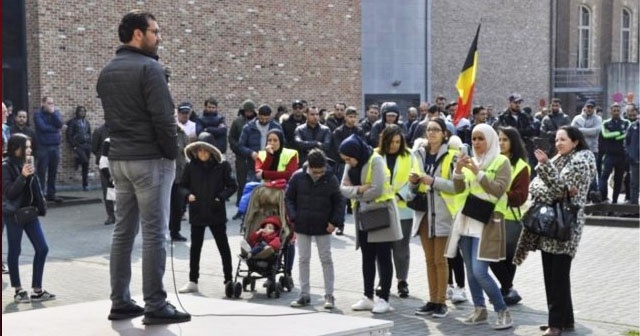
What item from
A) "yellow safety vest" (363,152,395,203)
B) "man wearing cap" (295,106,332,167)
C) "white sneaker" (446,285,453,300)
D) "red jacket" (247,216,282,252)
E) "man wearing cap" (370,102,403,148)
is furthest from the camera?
"man wearing cap" (370,102,403,148)

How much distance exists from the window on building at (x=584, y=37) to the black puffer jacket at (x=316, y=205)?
37.2 m

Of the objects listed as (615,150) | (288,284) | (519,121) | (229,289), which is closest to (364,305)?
(288,284)

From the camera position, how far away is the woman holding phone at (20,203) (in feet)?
35.0

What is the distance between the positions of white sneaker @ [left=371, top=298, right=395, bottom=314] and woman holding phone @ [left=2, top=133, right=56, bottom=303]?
3459 millimetres

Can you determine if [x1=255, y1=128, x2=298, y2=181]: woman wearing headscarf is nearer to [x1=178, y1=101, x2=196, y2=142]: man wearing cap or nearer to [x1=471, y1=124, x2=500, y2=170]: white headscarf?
[x1=471, y1=124, x2=500, y2=170]: white headscarf

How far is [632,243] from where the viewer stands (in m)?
15.3

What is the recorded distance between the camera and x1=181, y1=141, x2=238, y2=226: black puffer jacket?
11484 mm

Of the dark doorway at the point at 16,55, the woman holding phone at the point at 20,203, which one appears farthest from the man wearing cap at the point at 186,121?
the dark doorway at the point at 16,55

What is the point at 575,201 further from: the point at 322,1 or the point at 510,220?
the point at 322,1

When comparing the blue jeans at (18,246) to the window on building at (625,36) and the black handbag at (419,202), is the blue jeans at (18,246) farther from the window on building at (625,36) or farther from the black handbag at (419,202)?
the window on building at (625,36)

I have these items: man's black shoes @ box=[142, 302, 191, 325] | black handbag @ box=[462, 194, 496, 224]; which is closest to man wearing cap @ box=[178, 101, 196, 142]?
black handbag @ box=[462, 194, 496, 224]

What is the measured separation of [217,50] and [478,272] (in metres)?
18.3

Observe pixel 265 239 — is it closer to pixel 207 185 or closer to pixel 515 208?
pixel 207 185

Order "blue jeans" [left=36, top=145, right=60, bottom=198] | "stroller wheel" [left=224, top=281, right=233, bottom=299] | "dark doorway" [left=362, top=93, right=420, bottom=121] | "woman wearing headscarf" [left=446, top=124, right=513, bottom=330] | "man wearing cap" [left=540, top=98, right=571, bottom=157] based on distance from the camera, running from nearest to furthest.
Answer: "woman wearing headscarf" [left=446, top=124, right=513, bottom=330], "stroller wheel" [left=224, top=281, right=233, bottom=299], "blue jeans" [left=36, top=145, right=60, bottom=198], "man wearing cap" [left=540, top=98, right=571, bottom=157], "dark doorway" [left=362, top=93, right=420, bottom=121]
